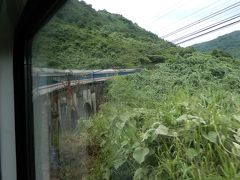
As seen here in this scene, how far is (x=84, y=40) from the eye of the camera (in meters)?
1.28

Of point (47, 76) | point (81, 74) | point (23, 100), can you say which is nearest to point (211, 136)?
point (81, 74)

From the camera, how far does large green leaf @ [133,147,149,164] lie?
888mm

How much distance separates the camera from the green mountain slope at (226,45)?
608 mm

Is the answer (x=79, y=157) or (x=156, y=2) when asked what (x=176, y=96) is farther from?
(x=79, y=157)

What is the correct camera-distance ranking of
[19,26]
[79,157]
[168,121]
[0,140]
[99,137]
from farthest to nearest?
1. [0,140]
2. [19,26]
3. [79,157]
4. [99,137]
5. [168,121]

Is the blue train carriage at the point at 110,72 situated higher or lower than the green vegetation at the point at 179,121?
higher

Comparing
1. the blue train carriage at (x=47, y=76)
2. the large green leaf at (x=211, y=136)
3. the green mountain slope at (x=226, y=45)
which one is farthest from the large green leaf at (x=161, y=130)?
the blue train carriage at (x=47, y=76)

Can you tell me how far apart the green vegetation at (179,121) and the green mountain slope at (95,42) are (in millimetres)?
48

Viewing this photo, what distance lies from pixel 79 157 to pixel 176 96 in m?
0.68

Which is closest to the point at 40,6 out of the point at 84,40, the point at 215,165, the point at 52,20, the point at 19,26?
the point at 52,20

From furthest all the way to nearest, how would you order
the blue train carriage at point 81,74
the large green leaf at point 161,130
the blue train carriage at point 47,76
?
the blue train carriage at point 47,76, the blue train carriage at point 81,74, the large green leaf at point 161,130

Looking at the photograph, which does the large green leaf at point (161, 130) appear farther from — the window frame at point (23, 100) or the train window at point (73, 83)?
the window frame at point (23, 100)

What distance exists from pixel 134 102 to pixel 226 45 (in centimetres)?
35

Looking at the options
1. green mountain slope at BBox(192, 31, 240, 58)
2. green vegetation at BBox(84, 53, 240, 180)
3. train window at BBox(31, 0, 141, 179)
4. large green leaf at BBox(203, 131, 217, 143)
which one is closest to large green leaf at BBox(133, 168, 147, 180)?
Result: green vegetation at BBox(84, 53, 240, 180)
